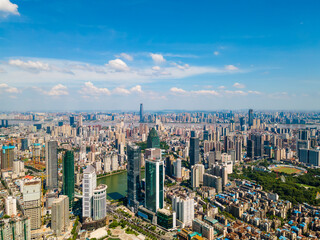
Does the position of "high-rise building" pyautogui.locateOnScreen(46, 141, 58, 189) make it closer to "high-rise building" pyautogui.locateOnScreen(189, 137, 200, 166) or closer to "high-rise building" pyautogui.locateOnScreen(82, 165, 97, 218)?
"high-rise building" pyautogui.locateOnScreen(82, 165, 97, 218)

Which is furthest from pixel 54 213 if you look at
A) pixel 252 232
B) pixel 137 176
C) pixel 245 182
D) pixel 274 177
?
pixel 274 177

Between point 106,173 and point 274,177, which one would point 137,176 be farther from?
point 274,177

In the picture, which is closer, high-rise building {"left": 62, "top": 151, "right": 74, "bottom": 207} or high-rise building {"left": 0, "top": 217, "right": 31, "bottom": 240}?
high-rise building {"left": 0, "top": 217, "right": 31, "bottom": 240}

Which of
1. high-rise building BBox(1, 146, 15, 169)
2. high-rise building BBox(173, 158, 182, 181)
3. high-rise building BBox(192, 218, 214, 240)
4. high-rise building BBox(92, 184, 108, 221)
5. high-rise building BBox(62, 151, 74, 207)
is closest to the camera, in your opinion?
high-rise building BBox(192, 218, 214, 240)

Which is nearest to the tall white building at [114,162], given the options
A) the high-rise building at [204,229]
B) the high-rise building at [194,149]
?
the high-rise building at [194,149]

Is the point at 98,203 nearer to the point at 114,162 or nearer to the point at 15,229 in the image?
the point at 15,229

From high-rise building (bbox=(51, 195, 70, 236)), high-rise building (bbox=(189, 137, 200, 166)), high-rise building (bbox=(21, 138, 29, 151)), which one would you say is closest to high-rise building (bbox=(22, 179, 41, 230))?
high-rise building (bbox=(51, 195, 70, 236))

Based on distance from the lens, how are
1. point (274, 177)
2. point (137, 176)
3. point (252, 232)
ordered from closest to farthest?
point (252, 232) < point (137, 176) < point (274, 177)

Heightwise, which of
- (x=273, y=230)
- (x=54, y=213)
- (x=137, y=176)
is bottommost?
(x=273, y=230)
